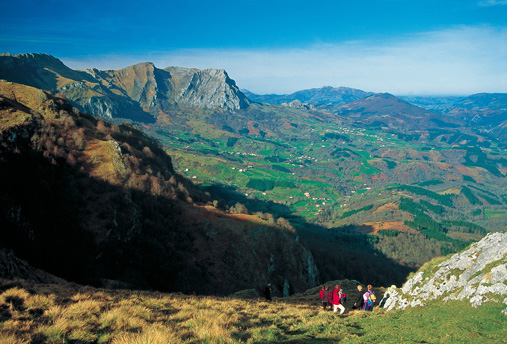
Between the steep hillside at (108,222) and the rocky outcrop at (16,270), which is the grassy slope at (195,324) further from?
the steep hillside at (108,222)

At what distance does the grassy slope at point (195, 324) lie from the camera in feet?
40.5

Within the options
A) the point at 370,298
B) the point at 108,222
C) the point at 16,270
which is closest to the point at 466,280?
the point at 370,298

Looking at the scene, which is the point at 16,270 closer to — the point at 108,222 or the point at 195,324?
the point at 195,324

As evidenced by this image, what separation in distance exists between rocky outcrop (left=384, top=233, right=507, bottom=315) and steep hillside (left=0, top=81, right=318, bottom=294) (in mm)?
37855

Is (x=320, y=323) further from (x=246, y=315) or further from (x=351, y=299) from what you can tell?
(x=351, y=299)

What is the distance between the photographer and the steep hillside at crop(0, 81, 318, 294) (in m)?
42.2

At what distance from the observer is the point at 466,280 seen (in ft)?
71.4

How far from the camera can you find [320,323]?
19.8 meters

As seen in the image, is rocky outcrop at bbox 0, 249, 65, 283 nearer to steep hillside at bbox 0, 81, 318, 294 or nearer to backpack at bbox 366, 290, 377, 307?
steep hillside at bbox 0, 81, 318, 294

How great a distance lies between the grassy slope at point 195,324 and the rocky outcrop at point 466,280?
3.86ft

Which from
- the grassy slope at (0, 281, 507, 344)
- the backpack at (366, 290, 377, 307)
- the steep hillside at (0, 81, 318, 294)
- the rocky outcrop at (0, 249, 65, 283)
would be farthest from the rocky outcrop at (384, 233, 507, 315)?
the steep hillside at (0, 81, 318, 294)

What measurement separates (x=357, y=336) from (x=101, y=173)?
64508 mm

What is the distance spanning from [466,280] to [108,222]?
57.1m

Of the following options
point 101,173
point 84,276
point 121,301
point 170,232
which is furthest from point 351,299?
point 101,173
